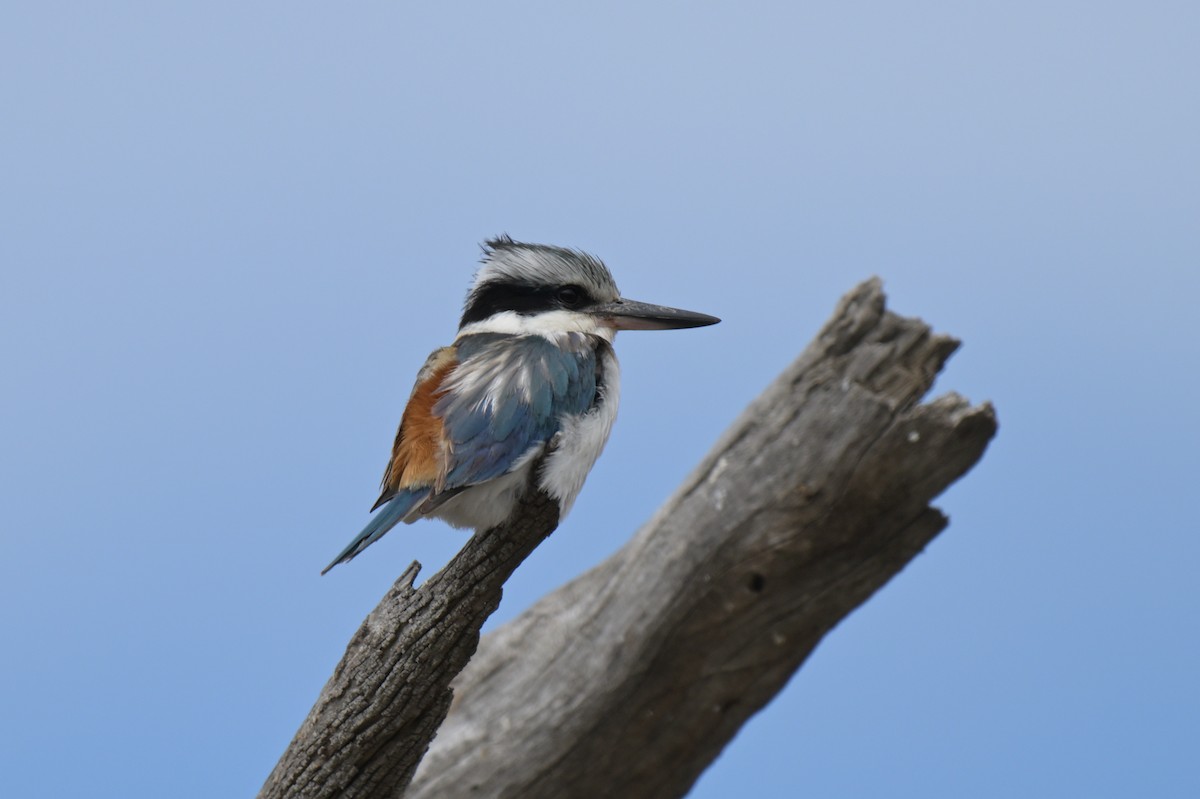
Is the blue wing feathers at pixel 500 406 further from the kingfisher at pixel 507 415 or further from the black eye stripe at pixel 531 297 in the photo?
the black eye stripe at pixel 531 297

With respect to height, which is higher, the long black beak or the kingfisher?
the long black beak

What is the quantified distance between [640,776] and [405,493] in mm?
1263

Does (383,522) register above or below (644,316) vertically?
below

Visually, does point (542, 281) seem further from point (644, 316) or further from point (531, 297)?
point (644, 316)

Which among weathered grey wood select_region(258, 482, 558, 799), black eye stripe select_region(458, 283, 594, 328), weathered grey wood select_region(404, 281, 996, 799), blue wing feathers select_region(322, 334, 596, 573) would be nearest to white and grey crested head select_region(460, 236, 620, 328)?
black eye stripe select_region(458, 283, 594, 328)

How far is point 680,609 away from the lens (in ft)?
10.4

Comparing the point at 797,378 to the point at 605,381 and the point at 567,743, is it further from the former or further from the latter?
the point at 567,743

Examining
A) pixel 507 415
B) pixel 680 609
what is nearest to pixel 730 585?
pixel 680 609

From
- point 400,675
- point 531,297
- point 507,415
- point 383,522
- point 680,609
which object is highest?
point 531,297

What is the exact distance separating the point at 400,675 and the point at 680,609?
33.8 inches

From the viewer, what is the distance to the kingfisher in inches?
105

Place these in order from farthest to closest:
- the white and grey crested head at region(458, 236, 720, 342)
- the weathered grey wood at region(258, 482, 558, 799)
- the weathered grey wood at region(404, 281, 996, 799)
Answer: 1. the white and grey crested head at region(458, 236, 720, 342)
2. the weathered grey wood at region(404, 281, 996, 799)
3. the weathered grey wood at region(258, 482, 558, 799)

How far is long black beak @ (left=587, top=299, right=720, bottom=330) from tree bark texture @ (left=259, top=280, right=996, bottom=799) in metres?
0.52

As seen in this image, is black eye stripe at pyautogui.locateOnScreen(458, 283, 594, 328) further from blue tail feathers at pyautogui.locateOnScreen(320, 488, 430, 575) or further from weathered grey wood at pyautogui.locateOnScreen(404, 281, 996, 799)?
blue tail feathers at pyautogui.locateOnScreen(320, 488, 430, 575)
